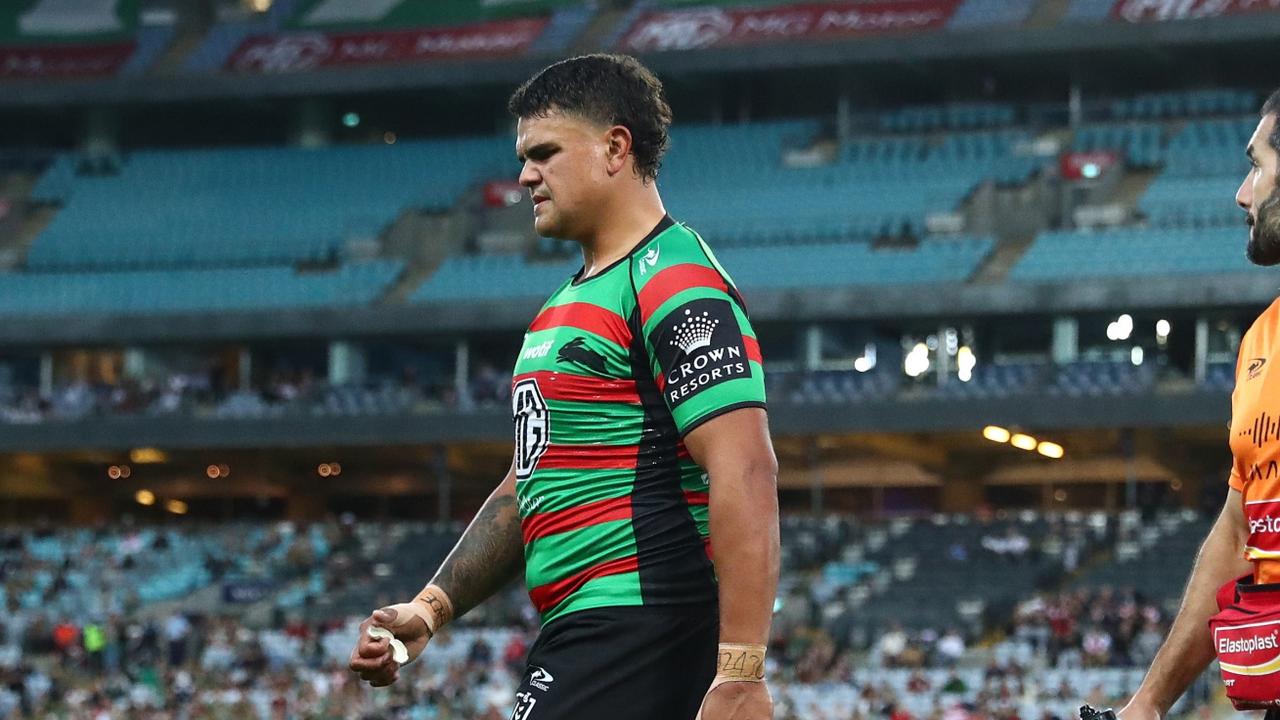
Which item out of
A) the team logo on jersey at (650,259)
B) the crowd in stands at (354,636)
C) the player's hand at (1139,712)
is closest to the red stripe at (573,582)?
the team logo on jersey at (650,259)

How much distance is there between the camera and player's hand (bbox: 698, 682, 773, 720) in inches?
166

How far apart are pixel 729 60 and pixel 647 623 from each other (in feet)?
135

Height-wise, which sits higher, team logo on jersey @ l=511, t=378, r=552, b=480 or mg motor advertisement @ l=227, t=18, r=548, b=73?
mg motor advertisement @ l=227, t=18, r=548, b=73

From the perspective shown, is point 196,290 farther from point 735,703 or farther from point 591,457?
point 735,703

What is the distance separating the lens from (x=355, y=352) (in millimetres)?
45125

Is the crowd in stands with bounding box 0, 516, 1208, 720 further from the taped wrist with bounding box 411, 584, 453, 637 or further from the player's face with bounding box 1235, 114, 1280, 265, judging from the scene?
the player's face with bounding box 1235, 114, 1280, 265

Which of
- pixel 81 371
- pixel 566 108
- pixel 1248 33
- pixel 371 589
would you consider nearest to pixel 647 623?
pixel 566 108

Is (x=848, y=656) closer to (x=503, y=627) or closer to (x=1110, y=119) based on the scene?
(x=503, y=627)

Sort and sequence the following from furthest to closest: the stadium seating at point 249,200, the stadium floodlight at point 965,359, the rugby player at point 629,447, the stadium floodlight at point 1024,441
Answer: the stadium seating at point 249,200 → the stadium floodlight at point 965,359 → the stadium floodlight at point 1024,441 → the rugby player at point 629,447

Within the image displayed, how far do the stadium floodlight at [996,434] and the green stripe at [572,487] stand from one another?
34.2 meters

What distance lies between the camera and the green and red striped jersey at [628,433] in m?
4.49

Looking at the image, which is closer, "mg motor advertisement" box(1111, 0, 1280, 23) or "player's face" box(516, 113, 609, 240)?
"player's face" box(516, 113, 609, 240)

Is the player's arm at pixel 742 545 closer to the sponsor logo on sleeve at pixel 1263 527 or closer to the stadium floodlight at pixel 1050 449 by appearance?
the sponsor logo on sleeve at pixel 1263 527

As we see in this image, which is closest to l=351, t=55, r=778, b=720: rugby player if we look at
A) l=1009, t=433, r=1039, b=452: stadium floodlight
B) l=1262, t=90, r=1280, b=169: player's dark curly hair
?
l=1262, t=90, r=1280, b=169: player's dark curly hair
